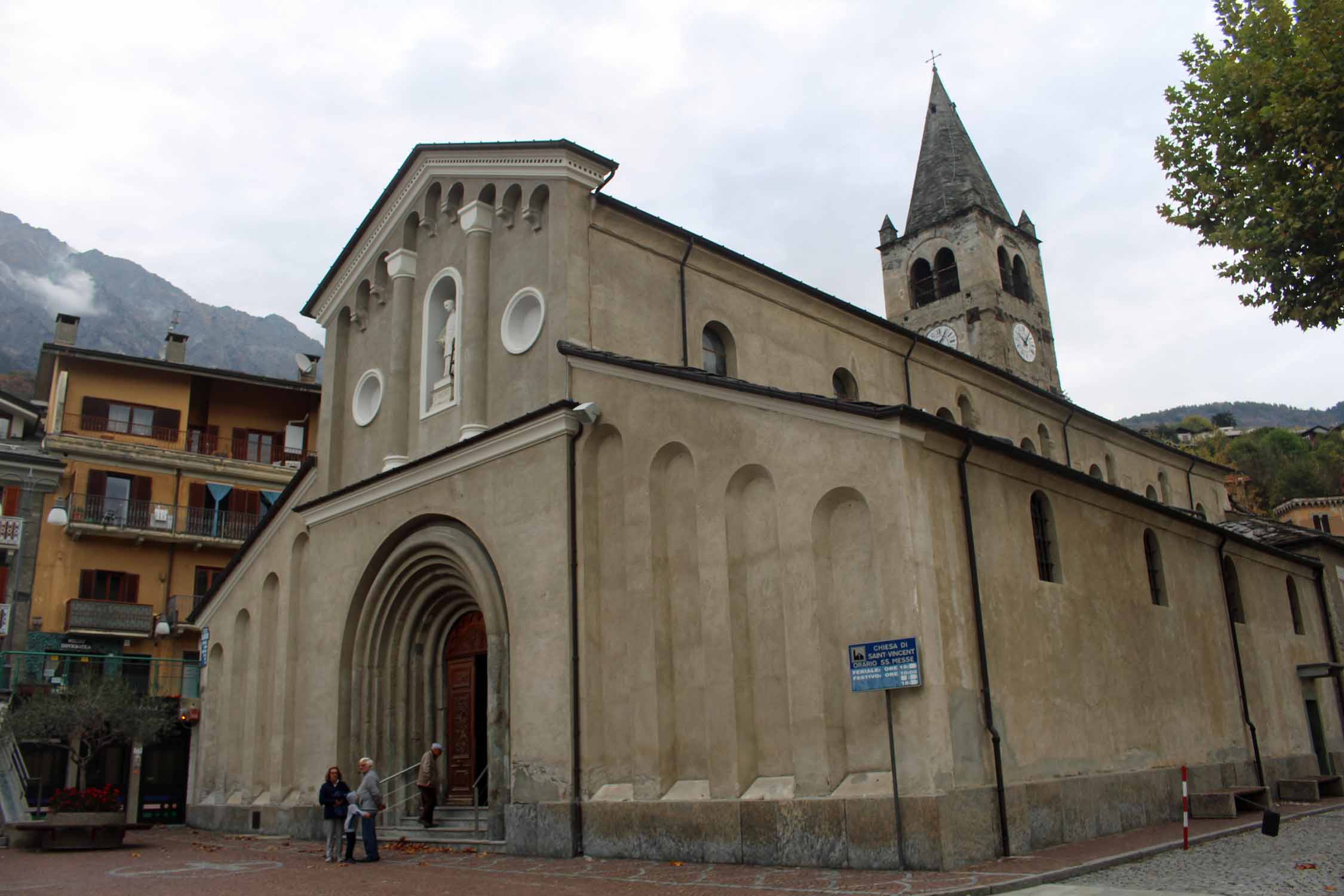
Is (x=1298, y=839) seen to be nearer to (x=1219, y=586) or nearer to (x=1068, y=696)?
(x=1068, y=696)

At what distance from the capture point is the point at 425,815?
18312 millimetres

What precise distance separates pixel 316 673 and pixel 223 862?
216 inches

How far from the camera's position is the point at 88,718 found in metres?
27.5

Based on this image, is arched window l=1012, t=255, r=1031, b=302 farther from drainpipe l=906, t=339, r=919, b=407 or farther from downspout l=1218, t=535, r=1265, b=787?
downspout l=1218, t=535, r=1265, b=787

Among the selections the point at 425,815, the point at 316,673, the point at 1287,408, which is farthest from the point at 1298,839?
the point at 1287,408

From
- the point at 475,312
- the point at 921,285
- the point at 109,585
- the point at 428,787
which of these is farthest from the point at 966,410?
the point at 109,585

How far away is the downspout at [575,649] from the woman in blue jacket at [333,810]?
12.8 ft

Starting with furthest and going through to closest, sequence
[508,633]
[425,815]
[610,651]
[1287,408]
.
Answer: [1287,408], [425,815], [508,633], [610,651]

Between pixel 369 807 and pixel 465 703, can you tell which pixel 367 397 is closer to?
pixel 465 703

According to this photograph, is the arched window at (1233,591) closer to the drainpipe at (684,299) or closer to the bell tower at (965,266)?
the drainpipe at (684,299)

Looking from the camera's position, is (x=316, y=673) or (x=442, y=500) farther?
(x=316, y=673)

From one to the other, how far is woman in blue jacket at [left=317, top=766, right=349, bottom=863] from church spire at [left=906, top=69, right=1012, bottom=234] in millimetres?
34715

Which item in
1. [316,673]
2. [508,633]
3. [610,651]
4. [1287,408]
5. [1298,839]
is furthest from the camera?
[1287,408]

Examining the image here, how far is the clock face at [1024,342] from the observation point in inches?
1630
